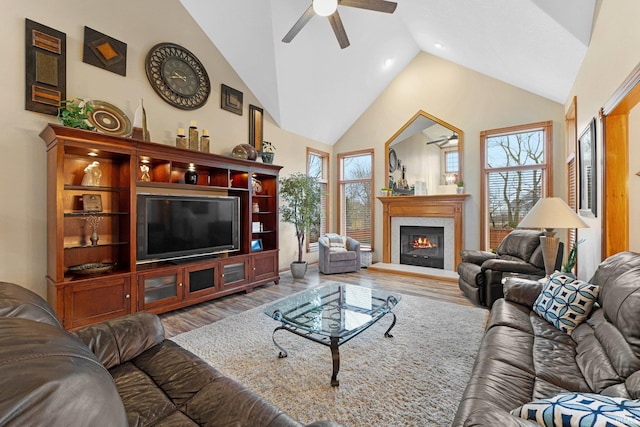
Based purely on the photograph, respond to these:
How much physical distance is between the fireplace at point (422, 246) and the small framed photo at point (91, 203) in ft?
17.3

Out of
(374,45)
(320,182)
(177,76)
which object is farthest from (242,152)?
(374,45)

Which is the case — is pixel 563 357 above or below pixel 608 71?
below

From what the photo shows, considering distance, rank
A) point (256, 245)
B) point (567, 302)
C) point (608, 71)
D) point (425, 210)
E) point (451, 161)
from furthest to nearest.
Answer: point (425, 210) < point (451, 161) < point (256, 245) < point (608, 71) < point (567, 302)

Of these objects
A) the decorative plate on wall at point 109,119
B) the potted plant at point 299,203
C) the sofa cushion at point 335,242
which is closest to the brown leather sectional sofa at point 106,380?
the decorative plate on wall at point 109,119

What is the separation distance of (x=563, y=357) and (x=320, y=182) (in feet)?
18.7

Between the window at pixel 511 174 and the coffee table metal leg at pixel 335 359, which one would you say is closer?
the coffee table metal leg at pixel 335 359

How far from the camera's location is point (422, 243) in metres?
6.03

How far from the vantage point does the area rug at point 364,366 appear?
71.3 inches

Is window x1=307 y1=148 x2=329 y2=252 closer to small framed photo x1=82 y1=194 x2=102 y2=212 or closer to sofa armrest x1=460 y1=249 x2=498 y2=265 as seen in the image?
sofa armrest x1=460 y1=249 x2=498 y2=265

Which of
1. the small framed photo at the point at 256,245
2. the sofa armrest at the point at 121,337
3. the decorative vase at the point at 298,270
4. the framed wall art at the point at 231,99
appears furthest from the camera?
the decorative vase at the point at 298,270

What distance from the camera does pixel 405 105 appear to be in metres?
6.19

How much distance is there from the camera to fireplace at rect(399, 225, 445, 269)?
19.1 ft

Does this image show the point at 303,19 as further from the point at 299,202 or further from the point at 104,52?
the point at 299,202

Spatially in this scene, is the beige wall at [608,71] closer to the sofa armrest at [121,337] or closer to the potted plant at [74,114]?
the sofa armrest at [121,337]
